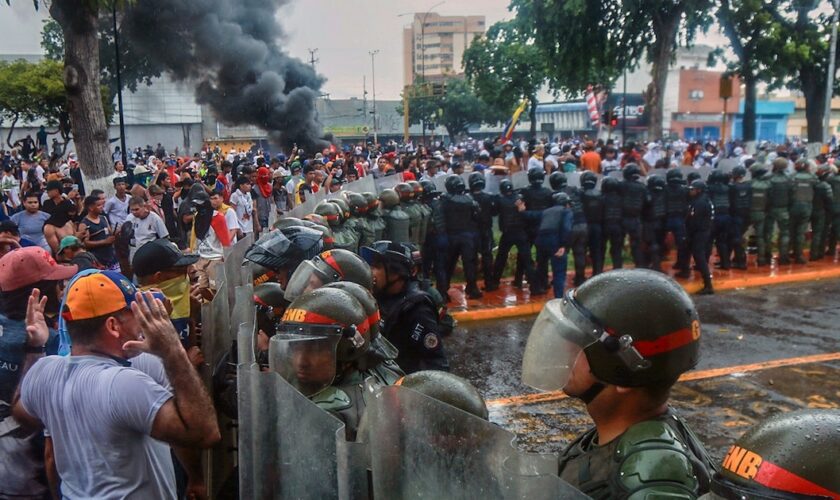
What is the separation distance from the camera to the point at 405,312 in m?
4.30

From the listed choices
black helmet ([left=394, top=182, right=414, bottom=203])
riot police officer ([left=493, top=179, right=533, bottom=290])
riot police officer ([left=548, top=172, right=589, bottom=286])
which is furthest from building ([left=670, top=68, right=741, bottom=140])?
black helmet ([left=394, top=182, right=414, bottom=203])

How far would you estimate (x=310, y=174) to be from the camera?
41.7ft

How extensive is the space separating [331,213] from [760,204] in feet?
23.8

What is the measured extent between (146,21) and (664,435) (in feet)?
83.0

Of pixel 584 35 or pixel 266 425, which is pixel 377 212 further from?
pixel 584 35

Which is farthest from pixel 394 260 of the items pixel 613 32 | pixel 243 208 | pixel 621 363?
pixel 613 32

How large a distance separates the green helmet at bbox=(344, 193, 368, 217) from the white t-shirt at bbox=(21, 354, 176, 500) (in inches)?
250

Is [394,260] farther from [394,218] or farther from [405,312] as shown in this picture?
[394,218]

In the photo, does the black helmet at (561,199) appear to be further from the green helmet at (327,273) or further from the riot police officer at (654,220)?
the green helmet at (327,273)

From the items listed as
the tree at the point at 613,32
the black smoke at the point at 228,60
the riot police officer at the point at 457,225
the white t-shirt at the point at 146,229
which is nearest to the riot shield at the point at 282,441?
the white t-shirt at the point at 146,229

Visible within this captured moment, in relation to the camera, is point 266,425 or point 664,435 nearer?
point 664,435

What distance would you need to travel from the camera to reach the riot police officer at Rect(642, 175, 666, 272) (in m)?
10.6

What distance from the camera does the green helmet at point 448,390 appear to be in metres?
2.27

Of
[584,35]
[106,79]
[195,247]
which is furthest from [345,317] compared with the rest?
[106,79]
